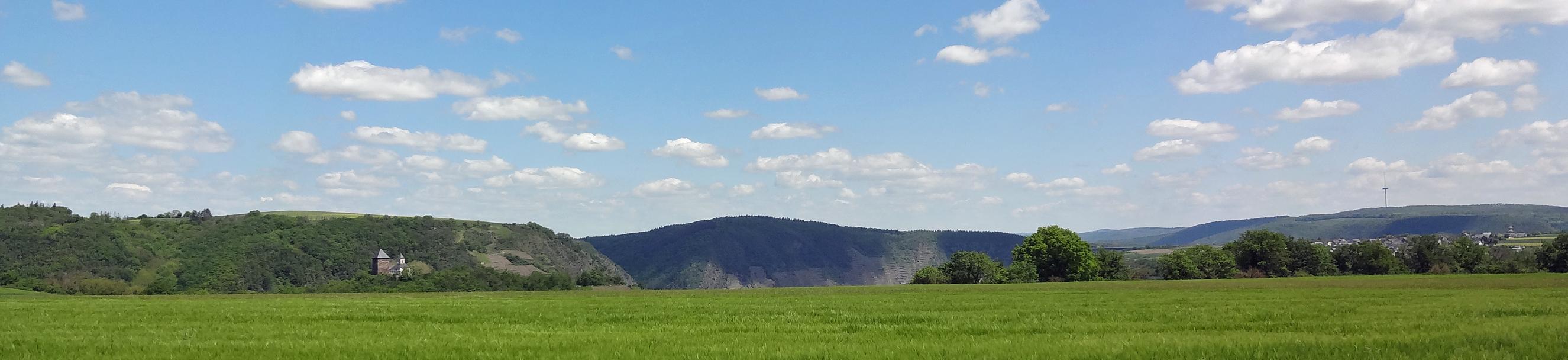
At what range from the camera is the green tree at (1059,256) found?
104 meters

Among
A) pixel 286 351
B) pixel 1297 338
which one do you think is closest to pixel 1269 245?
pixel 1297 338

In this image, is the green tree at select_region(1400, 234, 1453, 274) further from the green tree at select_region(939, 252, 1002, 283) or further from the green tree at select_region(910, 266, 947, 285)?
the green tree at select_region(910, 266, 947, 285)

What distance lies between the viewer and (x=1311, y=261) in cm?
11750

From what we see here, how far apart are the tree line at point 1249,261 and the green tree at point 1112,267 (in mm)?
89

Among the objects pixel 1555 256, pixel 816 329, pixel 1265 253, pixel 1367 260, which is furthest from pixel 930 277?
pixel 816 329

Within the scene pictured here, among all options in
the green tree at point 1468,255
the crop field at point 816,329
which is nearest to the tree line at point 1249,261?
the green tree at point 1468,255

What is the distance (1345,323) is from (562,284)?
130107mm

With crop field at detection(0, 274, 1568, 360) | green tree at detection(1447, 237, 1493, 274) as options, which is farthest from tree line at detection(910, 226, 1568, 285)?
crop field at detection(0, 274, 1568, 360)

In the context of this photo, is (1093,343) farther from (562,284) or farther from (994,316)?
(562,284)

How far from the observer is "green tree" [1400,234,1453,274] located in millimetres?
117875

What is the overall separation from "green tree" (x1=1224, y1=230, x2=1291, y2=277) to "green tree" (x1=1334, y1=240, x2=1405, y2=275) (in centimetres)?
741

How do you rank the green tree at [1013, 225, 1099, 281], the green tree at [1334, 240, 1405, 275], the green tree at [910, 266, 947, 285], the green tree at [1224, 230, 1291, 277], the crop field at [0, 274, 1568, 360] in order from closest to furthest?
the crop field at [0, 274, 1568, 360] → the green tree at [1013, 225, 1099, 281] → the green tree at [910, 266, 947, 285] → the green tree at [1334, 240, 1405, 275] → the green tree at [1224, 230, 1291, 277]

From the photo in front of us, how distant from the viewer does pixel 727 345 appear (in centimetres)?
1755

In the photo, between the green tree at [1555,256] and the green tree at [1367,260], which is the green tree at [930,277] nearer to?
the green tree at [1367,260]
